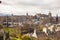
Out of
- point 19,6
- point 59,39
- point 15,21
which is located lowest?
point 59,39

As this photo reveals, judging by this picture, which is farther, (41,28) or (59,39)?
(41,28)

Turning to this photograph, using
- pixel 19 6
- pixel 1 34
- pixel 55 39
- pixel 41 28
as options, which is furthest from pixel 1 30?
pixel 41 28

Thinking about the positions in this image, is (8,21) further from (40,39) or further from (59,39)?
(59,39)

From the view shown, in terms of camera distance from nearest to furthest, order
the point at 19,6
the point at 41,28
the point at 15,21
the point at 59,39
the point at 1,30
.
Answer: the point at 1,30 < the point at 19,6 < the point at 59,39 < the point at 15,21 < the point at 41,28

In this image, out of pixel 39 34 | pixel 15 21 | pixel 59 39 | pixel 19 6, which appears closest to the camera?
pixel 19 6

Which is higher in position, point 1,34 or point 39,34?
point 1,34

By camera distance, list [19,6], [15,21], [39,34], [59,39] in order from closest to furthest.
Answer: [19,6] → [59,39] → [39,34] → [15,21]

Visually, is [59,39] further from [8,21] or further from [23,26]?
[8,21]

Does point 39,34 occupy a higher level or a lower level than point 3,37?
lower

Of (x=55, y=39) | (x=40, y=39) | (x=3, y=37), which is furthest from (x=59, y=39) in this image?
(x=3, y=37)
